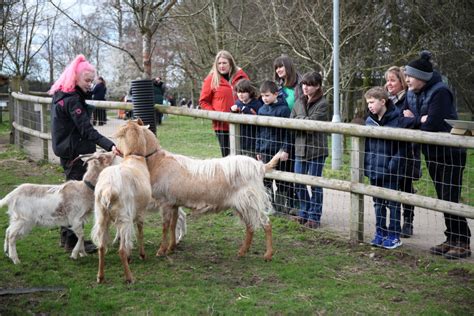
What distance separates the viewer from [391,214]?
6.43 meters

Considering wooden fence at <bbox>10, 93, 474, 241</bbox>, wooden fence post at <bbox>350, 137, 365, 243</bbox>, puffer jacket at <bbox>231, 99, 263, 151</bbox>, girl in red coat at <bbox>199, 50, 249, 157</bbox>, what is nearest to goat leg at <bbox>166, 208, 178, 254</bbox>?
wooden fence at <bbox>10, 93, 474, 241</bbox>

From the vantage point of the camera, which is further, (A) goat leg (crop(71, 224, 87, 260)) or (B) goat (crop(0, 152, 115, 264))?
(A) goat leg (crop(71, 224, 87, 260))

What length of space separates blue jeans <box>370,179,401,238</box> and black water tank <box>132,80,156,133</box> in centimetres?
337

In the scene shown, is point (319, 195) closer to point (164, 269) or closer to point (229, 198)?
point (229, 198)

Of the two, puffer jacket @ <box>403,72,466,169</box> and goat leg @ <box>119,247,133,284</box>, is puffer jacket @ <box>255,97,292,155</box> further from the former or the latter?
goat leg @ <box>119,247,133,284</box>

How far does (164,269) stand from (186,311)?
1.15 meters

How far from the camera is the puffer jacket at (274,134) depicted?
741 centimetres

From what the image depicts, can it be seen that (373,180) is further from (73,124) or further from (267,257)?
(73,124)

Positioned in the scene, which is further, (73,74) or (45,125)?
(45,125)

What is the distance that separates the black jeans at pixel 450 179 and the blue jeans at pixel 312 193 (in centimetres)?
144

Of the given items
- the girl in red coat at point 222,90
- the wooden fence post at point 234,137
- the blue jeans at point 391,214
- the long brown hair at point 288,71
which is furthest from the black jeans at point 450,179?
the girl in red coat at point 222,90

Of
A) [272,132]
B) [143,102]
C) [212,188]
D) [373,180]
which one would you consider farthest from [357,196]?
[143,102]

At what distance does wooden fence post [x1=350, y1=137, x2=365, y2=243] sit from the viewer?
641cm

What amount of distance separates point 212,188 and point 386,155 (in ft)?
6.11
